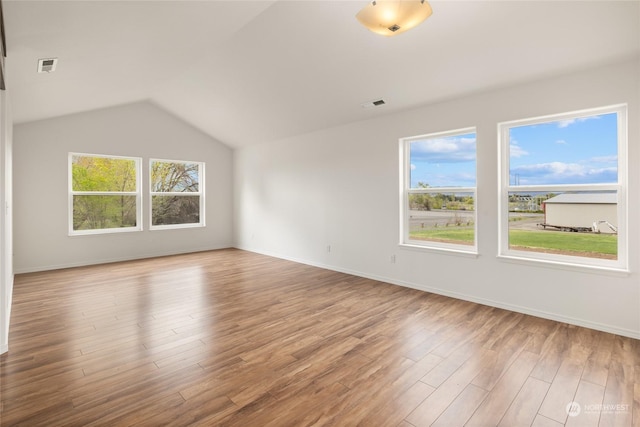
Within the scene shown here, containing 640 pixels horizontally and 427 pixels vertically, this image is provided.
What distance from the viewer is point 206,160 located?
24.1 feet

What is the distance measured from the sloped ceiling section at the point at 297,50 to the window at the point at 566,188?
58 centimetres

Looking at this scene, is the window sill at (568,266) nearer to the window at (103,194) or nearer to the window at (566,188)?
the window at (566,188)

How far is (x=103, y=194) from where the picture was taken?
6047 millimetres

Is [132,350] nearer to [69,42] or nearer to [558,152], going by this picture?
[69,42]

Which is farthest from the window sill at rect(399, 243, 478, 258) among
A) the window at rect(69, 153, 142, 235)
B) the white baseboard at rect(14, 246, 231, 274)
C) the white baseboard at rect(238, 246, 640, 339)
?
the window at rect(69, 153, 142, 235)

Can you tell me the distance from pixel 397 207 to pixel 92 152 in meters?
5.57

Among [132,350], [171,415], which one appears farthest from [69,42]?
[171,415]

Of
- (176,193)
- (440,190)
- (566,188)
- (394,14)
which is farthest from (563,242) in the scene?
(176,193)

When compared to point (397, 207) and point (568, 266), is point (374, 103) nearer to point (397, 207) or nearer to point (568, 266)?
point (397, 207)

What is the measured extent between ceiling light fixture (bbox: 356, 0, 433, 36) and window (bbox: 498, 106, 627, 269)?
219 cm

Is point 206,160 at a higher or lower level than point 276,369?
higher

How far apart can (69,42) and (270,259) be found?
15.0 ft

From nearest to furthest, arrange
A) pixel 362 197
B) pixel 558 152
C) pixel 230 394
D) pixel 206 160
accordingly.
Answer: pixel 230 394 → pixel 558 152 → pixel 362 197 → pixel 206 160

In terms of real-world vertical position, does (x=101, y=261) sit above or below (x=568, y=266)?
below
